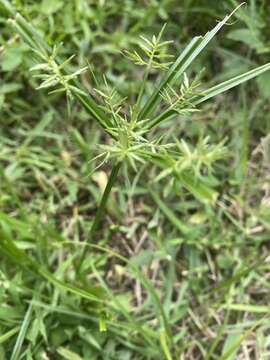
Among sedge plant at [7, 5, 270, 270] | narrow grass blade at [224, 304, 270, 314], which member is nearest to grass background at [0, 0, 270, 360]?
narrow grass blade at [224, 304, 270, 314]

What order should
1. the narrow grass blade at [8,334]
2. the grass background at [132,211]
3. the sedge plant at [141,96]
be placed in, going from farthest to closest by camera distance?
the grass background at [132,211]
the narrow grass blade at [8,334]
the sedge plant at [141,96]

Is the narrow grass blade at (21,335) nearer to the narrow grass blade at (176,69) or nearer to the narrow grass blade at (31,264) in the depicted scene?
the narrow grass blade at (31,264)

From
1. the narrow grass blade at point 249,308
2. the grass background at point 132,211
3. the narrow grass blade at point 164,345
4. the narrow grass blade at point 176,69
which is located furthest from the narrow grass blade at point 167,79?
the narrow grass blade at point 249,308

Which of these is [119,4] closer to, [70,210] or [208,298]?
[70,210]

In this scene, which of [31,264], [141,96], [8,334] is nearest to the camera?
[141,96]

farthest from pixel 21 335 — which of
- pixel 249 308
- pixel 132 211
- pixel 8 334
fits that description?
pixel 249 308

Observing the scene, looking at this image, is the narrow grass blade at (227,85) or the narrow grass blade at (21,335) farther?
the narrow grass blade at (21,335)

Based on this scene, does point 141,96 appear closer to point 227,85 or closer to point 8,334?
point 227,85

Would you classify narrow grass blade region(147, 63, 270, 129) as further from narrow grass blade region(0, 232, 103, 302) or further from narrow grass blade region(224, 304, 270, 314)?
narrow grass blade region(224, 304, 270, 314)

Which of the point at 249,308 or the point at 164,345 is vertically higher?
the point at 164,345
